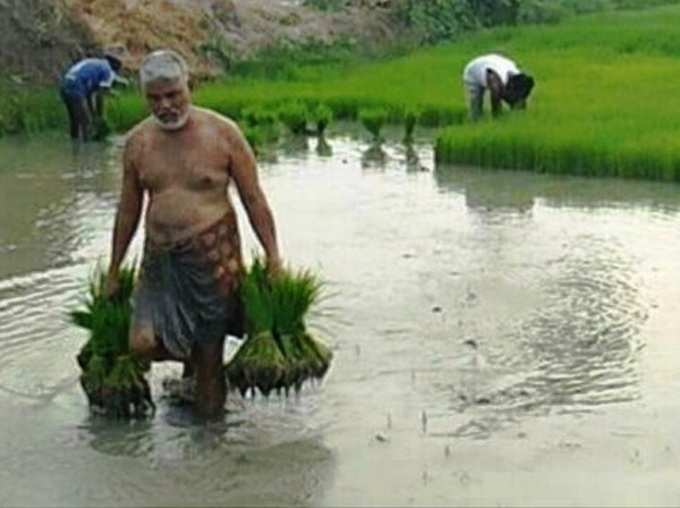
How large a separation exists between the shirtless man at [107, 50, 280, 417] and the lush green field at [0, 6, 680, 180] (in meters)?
6.76

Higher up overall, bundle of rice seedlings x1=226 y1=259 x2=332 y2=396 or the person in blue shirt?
bundle of rice seedlings x1=226 y1=259 x2=332 y2=396

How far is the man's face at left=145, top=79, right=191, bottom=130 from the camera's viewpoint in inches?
→ 238

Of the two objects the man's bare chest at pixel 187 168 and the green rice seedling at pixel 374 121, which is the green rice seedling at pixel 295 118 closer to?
the green rice seedling at pixel 374 121

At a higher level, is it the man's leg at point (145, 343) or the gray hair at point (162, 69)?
the gray hair at point (162, 69)

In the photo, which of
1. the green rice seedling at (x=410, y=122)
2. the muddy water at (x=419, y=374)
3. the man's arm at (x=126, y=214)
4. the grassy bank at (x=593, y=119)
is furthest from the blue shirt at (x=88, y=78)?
the man's arm at (x=126, y=214)

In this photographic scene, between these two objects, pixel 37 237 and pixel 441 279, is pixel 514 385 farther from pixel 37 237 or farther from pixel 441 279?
pixel 37 237

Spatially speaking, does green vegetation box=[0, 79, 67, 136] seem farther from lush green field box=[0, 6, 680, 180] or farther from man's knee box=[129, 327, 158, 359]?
man's knee box=[129, 327, 158, 359]

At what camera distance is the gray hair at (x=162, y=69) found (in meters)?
5.99

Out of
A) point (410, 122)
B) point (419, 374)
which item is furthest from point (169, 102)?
point (410, 122)

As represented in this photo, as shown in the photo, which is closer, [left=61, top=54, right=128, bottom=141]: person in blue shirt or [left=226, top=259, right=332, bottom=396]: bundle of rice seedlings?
[left=226, top=259, right=332, bottom=396]: bundle of rice seedlings

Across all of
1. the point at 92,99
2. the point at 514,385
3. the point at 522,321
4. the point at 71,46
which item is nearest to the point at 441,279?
the point at 522,321

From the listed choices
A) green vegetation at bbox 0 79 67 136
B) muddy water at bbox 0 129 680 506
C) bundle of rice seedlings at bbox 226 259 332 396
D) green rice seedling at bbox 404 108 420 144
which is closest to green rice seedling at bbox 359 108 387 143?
green rice seedling at bbox 404 108 420 144

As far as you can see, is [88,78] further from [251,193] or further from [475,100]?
[251,193]

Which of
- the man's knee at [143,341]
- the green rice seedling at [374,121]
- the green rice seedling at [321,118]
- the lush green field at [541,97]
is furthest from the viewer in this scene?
the green rice seedling at [321,118]
